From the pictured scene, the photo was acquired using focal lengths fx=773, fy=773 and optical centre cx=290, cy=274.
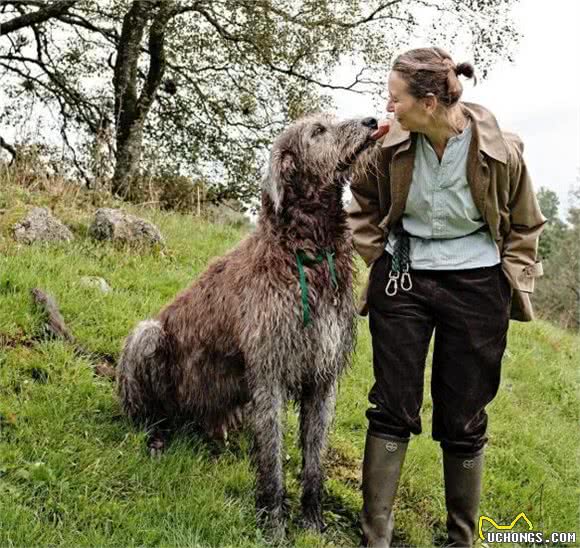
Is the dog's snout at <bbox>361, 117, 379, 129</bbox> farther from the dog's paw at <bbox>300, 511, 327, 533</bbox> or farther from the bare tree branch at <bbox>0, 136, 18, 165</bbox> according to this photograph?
the bare tree branch at <bbox>0, 136, 18, 165</bbox>

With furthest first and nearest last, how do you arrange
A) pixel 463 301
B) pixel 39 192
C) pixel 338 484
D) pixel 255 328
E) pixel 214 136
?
pixel 214 136 < pixel 39 192 < pixel 338 484 < pixel 255 328 < pixel 463 301

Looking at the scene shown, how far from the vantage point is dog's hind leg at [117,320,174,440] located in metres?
4.84

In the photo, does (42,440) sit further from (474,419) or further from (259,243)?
(474,419)

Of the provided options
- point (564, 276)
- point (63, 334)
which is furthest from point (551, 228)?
point (63, 334)

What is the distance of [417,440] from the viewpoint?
5.56 metres

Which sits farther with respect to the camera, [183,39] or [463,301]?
[183,39]

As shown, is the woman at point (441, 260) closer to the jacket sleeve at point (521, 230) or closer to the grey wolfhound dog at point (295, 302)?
the jacket sleeve at point (521, 230)

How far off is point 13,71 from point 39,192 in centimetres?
747

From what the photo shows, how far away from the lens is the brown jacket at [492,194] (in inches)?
146

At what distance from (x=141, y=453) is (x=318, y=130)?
→ 2.10 meters

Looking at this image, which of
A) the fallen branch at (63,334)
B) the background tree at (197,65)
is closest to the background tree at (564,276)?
the background tree at (197,65)

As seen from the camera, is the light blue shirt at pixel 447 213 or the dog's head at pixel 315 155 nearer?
the light blue shirt at pixel 447 213

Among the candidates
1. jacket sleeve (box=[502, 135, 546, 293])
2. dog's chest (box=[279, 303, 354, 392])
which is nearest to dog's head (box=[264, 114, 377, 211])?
dog's chest (box=[279, 303, 354, 392])

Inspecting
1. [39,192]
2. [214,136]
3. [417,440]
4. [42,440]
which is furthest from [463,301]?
[214,136]
